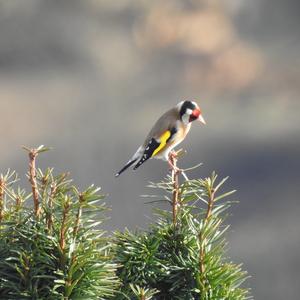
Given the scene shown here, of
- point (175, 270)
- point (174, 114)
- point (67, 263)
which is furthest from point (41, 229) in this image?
point (174, 114)

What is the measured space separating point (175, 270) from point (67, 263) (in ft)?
1.06

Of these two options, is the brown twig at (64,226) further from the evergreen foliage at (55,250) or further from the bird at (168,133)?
the bird at (168,133)

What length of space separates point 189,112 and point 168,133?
0.71 ft

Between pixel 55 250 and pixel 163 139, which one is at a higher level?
pixel 163 139

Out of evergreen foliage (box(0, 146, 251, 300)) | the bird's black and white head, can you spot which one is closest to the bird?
the bird's black and white head

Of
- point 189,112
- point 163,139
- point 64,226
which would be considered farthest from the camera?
point 163,139

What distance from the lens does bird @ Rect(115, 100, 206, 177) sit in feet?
8.84

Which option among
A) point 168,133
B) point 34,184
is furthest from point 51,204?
point 168,133

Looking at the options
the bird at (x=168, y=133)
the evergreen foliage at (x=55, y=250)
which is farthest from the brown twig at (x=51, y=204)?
the bird at (x=168, y=133)

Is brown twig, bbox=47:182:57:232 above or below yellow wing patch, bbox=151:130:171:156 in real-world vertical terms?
below

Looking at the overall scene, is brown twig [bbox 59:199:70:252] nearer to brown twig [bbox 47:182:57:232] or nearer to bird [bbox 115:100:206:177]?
brown twig [bbox 47:182:57:232]

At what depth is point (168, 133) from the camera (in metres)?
2.87

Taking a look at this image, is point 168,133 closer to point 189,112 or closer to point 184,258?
point 189,112

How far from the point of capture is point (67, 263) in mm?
1487
